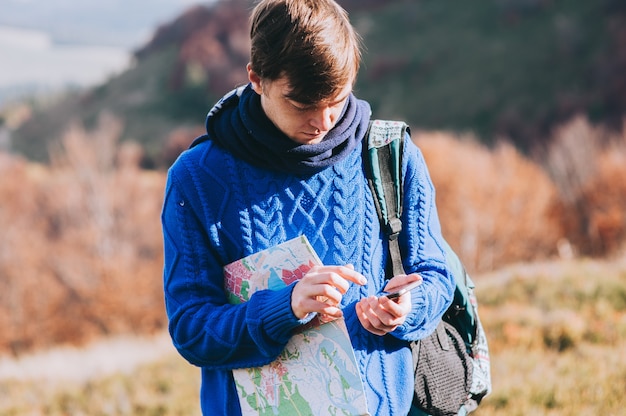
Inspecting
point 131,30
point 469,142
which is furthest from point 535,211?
point 131,30

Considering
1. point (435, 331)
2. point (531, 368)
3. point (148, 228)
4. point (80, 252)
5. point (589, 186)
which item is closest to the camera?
point (435, 331)

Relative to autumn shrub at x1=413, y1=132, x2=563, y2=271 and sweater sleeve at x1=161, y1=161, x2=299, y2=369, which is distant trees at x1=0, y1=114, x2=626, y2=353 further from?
sweater sleeve at x1=161, y1=161, x2=299, y2=369

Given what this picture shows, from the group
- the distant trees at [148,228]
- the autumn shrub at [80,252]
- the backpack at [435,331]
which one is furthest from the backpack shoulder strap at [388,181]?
the autumn shrub at [80,252]

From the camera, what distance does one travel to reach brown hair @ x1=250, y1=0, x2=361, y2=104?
1.41 meters

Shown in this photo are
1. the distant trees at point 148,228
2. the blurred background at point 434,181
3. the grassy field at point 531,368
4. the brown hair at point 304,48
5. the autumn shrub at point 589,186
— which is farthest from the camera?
the distant trees at point 148,228

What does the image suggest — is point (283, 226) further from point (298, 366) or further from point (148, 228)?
point (148, 228)

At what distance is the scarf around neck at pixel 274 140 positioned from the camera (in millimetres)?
1532

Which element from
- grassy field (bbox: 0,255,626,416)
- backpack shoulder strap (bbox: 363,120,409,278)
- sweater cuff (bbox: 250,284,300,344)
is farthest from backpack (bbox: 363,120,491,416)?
grassy field (bbox: 0,255,626,416)

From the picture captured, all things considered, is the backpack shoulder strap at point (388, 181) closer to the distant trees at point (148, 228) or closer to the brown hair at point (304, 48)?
the brown hair at point (304, 48)

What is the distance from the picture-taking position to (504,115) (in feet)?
150

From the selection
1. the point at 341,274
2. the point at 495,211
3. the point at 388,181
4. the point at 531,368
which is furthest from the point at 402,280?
the point at 495,211

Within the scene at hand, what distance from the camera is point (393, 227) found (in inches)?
63.6

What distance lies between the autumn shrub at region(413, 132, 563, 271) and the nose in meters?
29.4

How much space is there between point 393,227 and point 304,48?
0.48 metres
